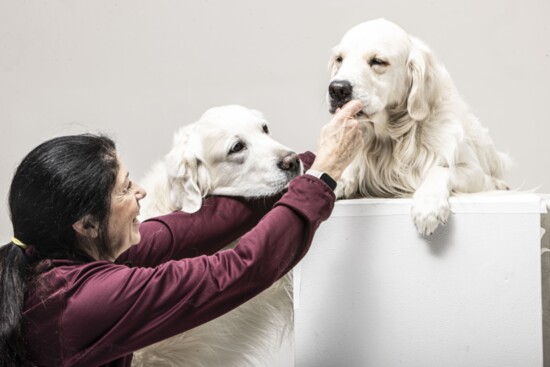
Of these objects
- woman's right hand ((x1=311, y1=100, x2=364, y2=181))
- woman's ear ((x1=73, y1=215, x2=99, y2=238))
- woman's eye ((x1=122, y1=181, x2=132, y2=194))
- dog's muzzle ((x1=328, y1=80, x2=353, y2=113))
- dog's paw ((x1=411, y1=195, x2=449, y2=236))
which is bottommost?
dog's paw ((x1=411, y1=195, x2=449, y2=236))

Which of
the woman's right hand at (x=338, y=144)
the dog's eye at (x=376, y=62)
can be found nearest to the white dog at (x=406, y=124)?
the dog's eye at (x=376, y=62)


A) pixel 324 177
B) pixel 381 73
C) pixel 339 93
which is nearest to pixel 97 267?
pixel 324 177

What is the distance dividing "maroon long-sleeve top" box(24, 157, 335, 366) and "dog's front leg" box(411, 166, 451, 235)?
1.03 ft

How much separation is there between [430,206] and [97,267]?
0.79 m

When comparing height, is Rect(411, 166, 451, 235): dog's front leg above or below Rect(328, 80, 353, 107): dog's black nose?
below

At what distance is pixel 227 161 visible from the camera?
2.00 m

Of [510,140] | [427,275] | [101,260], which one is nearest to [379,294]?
[427,275]

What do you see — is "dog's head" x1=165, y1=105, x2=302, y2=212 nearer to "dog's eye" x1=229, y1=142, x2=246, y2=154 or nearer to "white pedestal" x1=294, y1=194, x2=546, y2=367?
"dog's eye" x1=229, y1=142, x2=246, y2=154

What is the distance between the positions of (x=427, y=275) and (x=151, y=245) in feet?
2.26

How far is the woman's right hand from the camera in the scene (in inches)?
64.9

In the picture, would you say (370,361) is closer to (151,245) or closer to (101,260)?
(151,245)

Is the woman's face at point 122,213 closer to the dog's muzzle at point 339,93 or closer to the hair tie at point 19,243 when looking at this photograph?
the hair tie at point 19,243

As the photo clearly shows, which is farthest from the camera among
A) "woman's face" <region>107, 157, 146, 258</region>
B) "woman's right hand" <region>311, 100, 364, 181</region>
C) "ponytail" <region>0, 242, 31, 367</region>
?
"woman's right hand" <region>311, 100, 364, 181</region>

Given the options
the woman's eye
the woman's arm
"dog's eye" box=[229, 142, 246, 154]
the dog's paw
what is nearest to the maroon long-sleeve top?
the woman's arm
